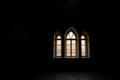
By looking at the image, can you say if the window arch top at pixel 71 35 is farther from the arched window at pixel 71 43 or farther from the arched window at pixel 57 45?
the arched window at pixel 57 45

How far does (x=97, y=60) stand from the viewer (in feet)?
14.5

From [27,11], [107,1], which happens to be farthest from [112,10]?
[27,11]

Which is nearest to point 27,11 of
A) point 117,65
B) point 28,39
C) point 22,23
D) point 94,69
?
point 22,23

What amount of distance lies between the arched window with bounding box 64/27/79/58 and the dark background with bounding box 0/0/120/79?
10.7 inches

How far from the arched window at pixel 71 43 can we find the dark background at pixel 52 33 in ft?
0.89

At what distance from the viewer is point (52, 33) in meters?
4.47

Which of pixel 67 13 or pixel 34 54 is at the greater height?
pixel 67 13

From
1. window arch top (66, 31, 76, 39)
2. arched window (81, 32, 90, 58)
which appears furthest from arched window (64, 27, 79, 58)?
arched window (81, 32, 90, 58)

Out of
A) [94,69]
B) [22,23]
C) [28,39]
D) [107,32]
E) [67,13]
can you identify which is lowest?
[94,69]

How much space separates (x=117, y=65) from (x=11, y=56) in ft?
13.5

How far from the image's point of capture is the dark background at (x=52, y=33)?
437 centimetres

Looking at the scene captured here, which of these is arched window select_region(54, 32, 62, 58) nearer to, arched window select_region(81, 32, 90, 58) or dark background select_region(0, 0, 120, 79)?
dark background select_region(0, 0, 120, 79)

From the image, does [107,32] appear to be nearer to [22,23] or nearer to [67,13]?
[67,13]

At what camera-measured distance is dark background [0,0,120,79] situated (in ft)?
14.3
